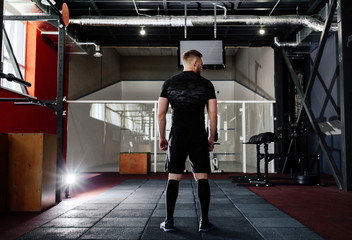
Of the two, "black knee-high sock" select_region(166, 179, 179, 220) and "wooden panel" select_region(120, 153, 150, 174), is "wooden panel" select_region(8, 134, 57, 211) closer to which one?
"black knee-high sock" select_region(166, 179, 179, 220)

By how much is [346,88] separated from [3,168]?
468 cm

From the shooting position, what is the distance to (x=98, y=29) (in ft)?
24.1

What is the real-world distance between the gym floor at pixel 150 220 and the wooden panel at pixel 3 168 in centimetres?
17

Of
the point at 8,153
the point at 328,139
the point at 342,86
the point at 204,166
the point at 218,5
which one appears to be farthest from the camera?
the point at 328,139

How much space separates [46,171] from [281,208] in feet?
8.52

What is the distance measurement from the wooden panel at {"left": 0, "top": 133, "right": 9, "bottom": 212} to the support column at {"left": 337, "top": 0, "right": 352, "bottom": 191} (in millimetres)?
4494

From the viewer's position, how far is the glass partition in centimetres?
821

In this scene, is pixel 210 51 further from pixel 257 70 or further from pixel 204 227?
pixel 204 227

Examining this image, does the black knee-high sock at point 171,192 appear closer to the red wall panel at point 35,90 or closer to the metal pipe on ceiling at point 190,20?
the red wall panel at point 35,90

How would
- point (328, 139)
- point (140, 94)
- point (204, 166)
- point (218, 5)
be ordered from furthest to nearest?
point (140, 94), point (328, 139), point (218, 5), point (204, 166)

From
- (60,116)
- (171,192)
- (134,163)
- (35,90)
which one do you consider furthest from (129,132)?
(171,192)

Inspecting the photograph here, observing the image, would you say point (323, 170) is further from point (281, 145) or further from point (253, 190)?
point (253, 190)

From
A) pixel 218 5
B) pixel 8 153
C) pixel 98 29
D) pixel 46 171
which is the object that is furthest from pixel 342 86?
pixel 98 29

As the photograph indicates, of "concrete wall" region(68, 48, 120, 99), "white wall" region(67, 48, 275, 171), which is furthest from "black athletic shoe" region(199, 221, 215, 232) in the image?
"concrete wall" region(68, 48, 120, 99)
